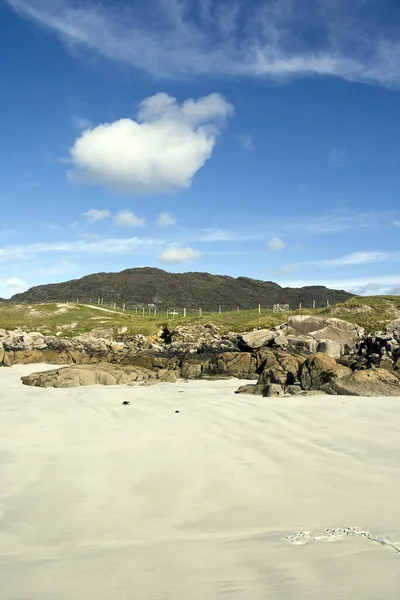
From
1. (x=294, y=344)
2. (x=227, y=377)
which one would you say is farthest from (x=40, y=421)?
(x=294, y=344)

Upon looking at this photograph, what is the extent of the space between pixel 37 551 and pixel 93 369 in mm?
13690

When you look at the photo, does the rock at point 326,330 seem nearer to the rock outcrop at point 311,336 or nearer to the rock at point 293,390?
the rock outcrop at point 311,336

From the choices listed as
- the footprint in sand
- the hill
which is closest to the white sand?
the footprint in sand

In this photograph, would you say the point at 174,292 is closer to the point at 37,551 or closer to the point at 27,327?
the point at 27,327

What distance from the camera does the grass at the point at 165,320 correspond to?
4394cm

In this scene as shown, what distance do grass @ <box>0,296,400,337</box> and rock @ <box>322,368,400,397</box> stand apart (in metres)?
25.0

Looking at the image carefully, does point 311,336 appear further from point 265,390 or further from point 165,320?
point 165,320

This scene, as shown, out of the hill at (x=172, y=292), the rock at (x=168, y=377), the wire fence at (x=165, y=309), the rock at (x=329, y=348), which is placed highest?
the hill at (x=172, y=292)

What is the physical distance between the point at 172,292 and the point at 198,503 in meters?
142

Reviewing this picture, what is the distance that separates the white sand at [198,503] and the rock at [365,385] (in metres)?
1.94

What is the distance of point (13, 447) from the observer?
7.12 meters

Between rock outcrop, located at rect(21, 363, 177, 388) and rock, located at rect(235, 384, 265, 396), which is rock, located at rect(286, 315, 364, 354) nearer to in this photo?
rock outcrop, located at rect(21, 363, 177, 388)

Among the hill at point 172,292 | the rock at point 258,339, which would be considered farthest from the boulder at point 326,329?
the hill at point 172,292

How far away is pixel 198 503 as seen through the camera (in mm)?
4957
